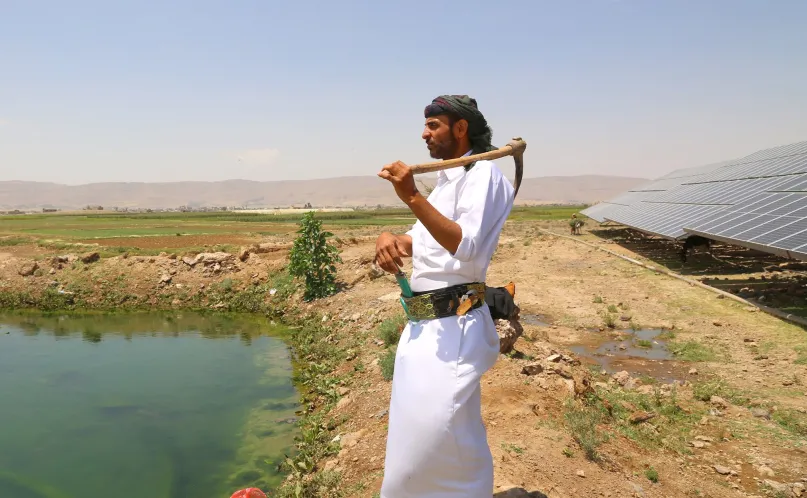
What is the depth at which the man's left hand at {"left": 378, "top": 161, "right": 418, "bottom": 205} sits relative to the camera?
194 cm

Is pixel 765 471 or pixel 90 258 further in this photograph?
pixel 90 258

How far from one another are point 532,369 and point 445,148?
4.31 meters

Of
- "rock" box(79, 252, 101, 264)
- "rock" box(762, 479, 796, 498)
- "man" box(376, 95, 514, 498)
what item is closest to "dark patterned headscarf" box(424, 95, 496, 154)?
"man" box(376, 95, 514, 498)

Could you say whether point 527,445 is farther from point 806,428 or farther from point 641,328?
point 641,328

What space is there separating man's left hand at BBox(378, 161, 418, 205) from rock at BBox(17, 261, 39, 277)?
19.5 metres

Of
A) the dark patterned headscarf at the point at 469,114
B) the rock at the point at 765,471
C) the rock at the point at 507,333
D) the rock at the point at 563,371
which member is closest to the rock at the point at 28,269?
the rock at the point at 507,333

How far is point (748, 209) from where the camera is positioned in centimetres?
1413

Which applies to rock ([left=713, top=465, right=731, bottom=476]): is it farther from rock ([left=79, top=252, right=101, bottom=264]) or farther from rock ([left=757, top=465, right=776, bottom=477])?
rock ([left=79, top=252, right=101, bottom=264])

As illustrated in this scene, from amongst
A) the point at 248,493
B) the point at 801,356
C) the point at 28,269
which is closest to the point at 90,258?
the point at 28,269

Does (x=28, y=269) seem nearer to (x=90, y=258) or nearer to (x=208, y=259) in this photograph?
(x=90, y=258)

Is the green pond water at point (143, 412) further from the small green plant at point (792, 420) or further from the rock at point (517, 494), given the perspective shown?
the small green plant at point (792, 420)

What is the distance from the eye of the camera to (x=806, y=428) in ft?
18.1

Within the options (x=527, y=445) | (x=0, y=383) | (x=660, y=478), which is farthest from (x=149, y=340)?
(x=660, y=478)

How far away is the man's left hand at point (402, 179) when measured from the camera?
194 cm
